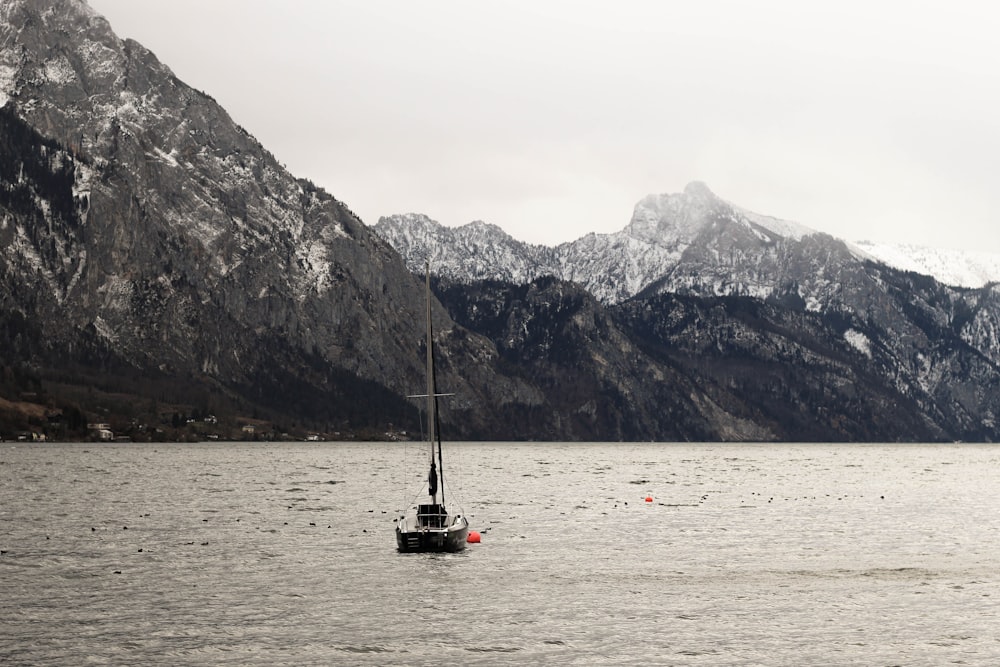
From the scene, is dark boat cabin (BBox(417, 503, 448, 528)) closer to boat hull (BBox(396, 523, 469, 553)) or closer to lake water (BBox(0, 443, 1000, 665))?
boat hull (BBox(396, 523, 469, 553))

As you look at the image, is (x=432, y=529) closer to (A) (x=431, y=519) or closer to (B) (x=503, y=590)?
(A) (x=431, y=519)

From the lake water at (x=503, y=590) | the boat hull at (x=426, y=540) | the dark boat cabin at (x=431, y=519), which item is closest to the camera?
the lake water at (x=503, y=590)

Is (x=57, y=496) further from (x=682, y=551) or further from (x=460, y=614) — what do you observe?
(x=460, y=614)

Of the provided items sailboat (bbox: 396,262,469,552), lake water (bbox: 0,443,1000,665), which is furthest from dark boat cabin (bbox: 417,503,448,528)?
lake water (bbox: 0,443,1000,665)

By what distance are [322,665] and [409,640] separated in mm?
7553

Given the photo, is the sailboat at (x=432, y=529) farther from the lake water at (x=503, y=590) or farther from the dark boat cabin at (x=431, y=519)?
the lake water at (x=503, y=590)

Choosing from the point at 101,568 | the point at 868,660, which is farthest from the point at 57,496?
the point at 868,660

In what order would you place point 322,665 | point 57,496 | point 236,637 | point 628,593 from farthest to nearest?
point 57,496 < point 628,593 < point 236,637 < point 322,665

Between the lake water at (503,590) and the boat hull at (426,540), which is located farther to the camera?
the boat hull at (426,540)

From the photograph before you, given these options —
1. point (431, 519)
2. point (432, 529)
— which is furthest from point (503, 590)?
point (431, 519)

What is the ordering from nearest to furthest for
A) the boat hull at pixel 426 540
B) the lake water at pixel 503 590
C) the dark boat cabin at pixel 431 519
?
1. the lake water at pixel 503 590
2. the boat hull at pixel 426 540
3. the dark boat cabin at pixel 431 519

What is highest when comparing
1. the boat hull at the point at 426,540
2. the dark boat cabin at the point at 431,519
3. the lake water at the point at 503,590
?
the dark boat cabin at the point at 431,519

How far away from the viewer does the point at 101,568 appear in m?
92.6

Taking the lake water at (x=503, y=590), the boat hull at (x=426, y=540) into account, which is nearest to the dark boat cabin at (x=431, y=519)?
the boat hull at (x=426, y=540)
